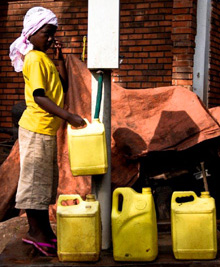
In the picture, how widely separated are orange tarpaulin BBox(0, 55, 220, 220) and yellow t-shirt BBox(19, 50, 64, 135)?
1.23 m

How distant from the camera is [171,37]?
739 cm

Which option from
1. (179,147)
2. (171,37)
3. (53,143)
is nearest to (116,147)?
(179,147)

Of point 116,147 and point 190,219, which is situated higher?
point 116,147

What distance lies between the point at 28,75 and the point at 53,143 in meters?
0.56

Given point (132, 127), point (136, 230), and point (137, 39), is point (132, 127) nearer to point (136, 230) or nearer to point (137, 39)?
point (136, 230)

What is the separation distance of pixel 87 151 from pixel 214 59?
165 inches

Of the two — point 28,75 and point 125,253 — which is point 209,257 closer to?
point 125,253

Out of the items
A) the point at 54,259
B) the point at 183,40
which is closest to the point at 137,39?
the point at 183,40

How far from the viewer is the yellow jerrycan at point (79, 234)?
159 inches

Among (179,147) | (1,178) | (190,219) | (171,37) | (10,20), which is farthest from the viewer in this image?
(10,20)

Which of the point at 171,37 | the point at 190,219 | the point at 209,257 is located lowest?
the point at 209,257

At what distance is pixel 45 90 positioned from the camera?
4168 mm

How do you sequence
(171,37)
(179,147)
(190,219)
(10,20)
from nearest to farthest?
(190,219) < (179,147) < (171,37) < (10,20)

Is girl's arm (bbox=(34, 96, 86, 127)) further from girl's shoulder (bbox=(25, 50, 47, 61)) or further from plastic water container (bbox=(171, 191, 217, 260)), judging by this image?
plastic water container (bbox=(171, 191, 217, 260))
